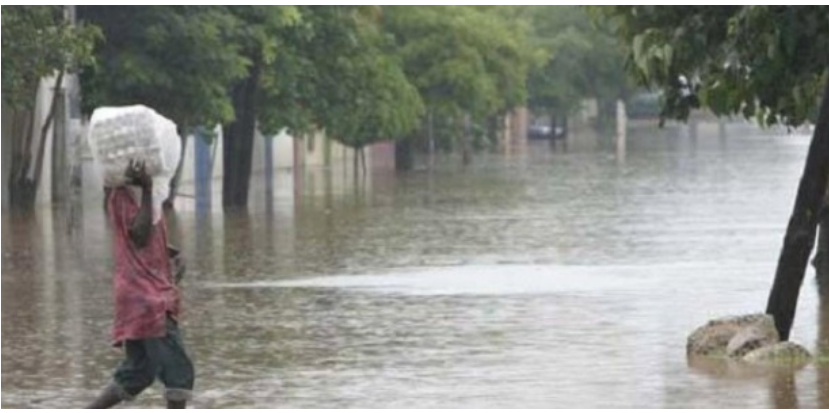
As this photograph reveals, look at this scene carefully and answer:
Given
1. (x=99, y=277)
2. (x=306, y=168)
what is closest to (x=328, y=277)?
(x=99, y=277)

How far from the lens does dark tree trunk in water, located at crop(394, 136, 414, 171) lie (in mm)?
74625

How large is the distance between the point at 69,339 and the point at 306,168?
60.0 metres

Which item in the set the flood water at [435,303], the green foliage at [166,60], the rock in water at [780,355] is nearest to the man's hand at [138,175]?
the flood water at [435,303]

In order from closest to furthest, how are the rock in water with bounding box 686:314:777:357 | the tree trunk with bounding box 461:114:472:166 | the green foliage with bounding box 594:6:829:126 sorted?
the rock in water with bounding box 686:314:777:357 < the green foliage with bounding box 594:6:829:126 < the tree trunk with bounding box 461:114:472:166

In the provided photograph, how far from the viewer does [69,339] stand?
58.1 ft

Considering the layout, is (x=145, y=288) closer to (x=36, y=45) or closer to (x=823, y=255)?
(x=823, y=255)

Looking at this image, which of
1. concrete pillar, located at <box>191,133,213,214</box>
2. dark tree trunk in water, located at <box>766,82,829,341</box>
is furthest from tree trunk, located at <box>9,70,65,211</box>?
dark tree trunk in water, located at <box>766,82,829,341</box>

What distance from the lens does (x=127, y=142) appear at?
35.3ft

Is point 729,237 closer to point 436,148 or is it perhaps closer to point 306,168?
point 306,168

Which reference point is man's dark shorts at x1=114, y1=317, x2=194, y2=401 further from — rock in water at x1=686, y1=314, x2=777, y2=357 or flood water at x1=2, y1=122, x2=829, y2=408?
rock in water at x1=686, y1=314, x2=777, y2=357

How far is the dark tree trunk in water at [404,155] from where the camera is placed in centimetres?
7462

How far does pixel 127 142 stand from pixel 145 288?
0.64 metres

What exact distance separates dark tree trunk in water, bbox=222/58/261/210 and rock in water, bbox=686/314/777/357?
29508 millimetres
